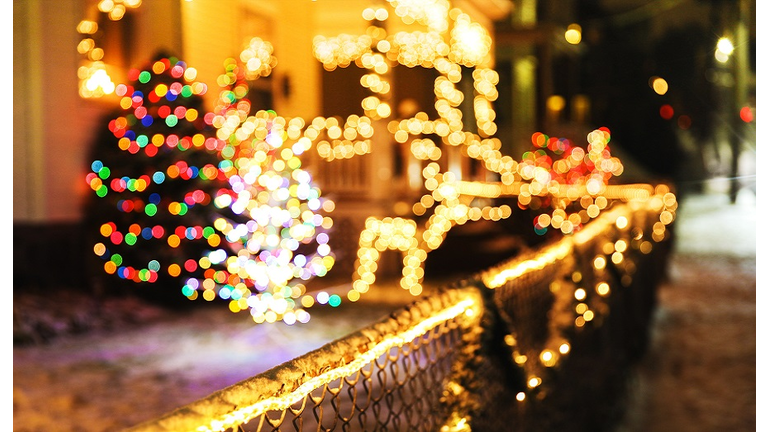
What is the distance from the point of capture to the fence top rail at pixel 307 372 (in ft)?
4.89

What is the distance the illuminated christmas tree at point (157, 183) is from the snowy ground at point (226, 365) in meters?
0.69

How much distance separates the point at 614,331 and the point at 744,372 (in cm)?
188

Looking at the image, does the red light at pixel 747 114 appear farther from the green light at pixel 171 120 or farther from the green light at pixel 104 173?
the green light at pixel 104 173

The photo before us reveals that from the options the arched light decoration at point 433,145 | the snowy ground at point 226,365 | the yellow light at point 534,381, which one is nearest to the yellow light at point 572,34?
the arched light decoration at point 433,145

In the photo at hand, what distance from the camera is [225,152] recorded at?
8648mm

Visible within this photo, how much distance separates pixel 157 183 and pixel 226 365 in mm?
2750

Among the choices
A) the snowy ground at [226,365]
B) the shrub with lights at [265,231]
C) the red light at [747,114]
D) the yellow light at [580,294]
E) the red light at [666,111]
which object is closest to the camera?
the yellow light at [580,294]

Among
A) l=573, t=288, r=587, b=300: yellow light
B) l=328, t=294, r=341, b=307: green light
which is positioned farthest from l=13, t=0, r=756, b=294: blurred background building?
l=573, t=288, r=587, b=300: yellow light

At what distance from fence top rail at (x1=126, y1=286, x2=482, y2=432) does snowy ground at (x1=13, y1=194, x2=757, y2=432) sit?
131 inches

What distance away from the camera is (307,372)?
1.89 m

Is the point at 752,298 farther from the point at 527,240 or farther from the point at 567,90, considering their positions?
the point at 567,90

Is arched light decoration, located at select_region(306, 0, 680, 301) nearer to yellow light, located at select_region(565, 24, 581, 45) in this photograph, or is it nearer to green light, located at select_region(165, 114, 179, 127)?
green light, located at select_region(165, 114, 179, 127)

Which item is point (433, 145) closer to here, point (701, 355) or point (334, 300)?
point (334, 300)
